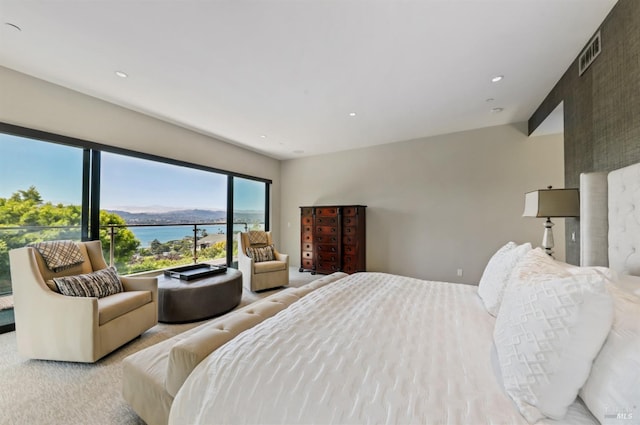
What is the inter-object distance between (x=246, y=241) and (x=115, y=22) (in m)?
3.17

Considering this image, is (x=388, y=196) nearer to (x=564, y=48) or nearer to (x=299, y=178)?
(x=299, y=178)

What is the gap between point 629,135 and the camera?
5.19 ft

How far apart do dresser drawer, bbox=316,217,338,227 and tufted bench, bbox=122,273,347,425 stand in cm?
345

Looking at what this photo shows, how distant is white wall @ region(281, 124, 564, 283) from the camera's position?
12.5 ft

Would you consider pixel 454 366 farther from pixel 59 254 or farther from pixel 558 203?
pixel 59 254

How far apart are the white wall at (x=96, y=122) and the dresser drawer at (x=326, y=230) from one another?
88.3 inches

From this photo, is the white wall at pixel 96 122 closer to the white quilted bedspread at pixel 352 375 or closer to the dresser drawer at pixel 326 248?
the dresser drawer at pixel 326 248

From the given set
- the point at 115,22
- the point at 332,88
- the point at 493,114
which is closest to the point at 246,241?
the point at 332,88

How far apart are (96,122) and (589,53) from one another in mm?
5337

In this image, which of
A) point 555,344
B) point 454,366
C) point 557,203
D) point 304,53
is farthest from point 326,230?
point 555,344

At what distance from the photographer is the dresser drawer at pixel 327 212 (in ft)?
16.2

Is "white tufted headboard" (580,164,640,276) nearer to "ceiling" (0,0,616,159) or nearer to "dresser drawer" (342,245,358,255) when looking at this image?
"ceiling" (0,0,616,159)

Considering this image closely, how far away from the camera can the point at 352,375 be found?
906mm

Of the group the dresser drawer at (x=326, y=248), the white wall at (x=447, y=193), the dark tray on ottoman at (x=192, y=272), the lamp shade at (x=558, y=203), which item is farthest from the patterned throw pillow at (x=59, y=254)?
the lamp shade at (x=558, y=203)
